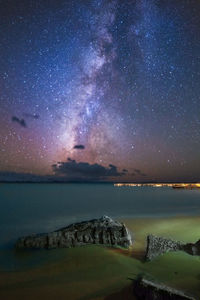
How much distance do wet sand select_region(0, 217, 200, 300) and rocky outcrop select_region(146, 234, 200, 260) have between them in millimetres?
279

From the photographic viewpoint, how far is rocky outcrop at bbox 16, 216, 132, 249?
12.3 m

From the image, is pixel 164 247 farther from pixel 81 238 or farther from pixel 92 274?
pixel 81 238

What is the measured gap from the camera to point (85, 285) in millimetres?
8719

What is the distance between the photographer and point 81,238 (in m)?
12.5

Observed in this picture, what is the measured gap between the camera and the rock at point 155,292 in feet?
21.4

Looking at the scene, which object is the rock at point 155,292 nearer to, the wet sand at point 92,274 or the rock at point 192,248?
the wet sand at point 92,274

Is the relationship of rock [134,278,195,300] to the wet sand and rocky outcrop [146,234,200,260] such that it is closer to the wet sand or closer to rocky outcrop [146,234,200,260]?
the wet sand

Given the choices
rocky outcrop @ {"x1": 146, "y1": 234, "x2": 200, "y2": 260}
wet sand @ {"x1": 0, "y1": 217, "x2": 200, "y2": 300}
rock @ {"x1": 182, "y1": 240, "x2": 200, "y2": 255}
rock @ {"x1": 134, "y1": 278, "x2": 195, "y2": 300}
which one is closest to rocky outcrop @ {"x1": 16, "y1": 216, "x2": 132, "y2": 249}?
wet sand @ {"x1": 0, "y1": 217, "x2": 200, "y2": 300}

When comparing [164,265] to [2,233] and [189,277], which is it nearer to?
[189,277]

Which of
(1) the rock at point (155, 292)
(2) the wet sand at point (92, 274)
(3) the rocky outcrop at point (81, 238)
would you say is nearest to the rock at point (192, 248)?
(2) the wet sand at point (92, 274)

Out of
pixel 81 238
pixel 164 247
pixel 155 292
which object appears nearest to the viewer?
pixel 155 292

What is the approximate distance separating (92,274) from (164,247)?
12.8 feet

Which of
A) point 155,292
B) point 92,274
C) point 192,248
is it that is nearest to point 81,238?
point 92,274

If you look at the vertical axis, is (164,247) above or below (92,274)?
above
